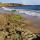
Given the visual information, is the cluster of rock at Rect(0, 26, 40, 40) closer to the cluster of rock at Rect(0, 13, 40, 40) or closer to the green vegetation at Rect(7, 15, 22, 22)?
the cluster of rock at Rect(0, 13, 40, 40)

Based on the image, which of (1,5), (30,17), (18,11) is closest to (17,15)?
(18,11)

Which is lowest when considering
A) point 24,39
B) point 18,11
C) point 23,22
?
point 24,39

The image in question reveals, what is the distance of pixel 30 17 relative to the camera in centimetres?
187

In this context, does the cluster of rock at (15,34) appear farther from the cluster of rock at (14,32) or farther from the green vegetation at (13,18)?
the green vegetation at (13,18)

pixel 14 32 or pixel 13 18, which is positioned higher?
pixel 13 18

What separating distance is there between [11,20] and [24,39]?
1.23 feet

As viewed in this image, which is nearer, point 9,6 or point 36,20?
point 36,20

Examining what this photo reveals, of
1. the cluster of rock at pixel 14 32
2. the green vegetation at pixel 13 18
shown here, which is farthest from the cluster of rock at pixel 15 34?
the green vegetation at pixel 13 18

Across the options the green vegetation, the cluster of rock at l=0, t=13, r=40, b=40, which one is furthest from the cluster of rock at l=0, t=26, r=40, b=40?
the green vegetation

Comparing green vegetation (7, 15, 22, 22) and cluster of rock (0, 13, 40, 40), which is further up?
green vegetation (7, 15, 22, 22)

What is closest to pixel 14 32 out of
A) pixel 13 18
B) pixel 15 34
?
pixel 15 34

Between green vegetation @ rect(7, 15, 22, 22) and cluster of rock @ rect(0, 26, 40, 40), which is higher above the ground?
green vegetation @ rect(7, 15, 22, 22)

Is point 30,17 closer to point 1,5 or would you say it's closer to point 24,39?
point 24,39

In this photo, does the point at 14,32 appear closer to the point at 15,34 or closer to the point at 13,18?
the point at 15,34
